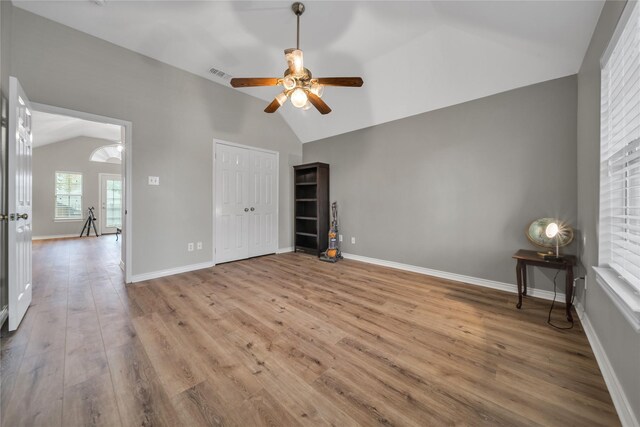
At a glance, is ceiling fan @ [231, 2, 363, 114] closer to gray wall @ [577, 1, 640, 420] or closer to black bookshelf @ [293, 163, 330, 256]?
gray wall @ [577, 1, 640, 420]

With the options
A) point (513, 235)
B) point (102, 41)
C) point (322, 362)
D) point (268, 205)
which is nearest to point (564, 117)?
point (513, 235)

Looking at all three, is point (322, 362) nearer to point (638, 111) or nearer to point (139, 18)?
point (638, 111)

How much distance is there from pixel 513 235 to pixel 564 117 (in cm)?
136

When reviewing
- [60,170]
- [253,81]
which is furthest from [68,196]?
[253,81]

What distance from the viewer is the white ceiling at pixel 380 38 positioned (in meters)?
2.25

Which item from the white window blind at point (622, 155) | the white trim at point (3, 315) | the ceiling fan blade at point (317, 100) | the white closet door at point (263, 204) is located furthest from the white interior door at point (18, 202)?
the white window blind at point (622, 155)

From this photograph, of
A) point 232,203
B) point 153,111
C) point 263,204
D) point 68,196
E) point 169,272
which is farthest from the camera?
point 68,196

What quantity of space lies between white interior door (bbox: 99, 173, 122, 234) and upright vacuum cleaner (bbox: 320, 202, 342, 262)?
773 centimetres

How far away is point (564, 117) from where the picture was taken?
2.56 meters

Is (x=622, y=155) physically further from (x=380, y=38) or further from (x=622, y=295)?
(x=380, y=38)

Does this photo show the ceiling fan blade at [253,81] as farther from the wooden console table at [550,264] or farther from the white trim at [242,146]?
the wooden console table at [550,264]

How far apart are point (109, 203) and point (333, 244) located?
8.29 meters

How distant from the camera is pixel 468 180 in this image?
10.5 ft

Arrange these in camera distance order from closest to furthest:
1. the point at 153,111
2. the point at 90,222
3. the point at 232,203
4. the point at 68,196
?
the point at 153,111 < the point at 232,203 < the point at 68,196 < the point at 90,222
